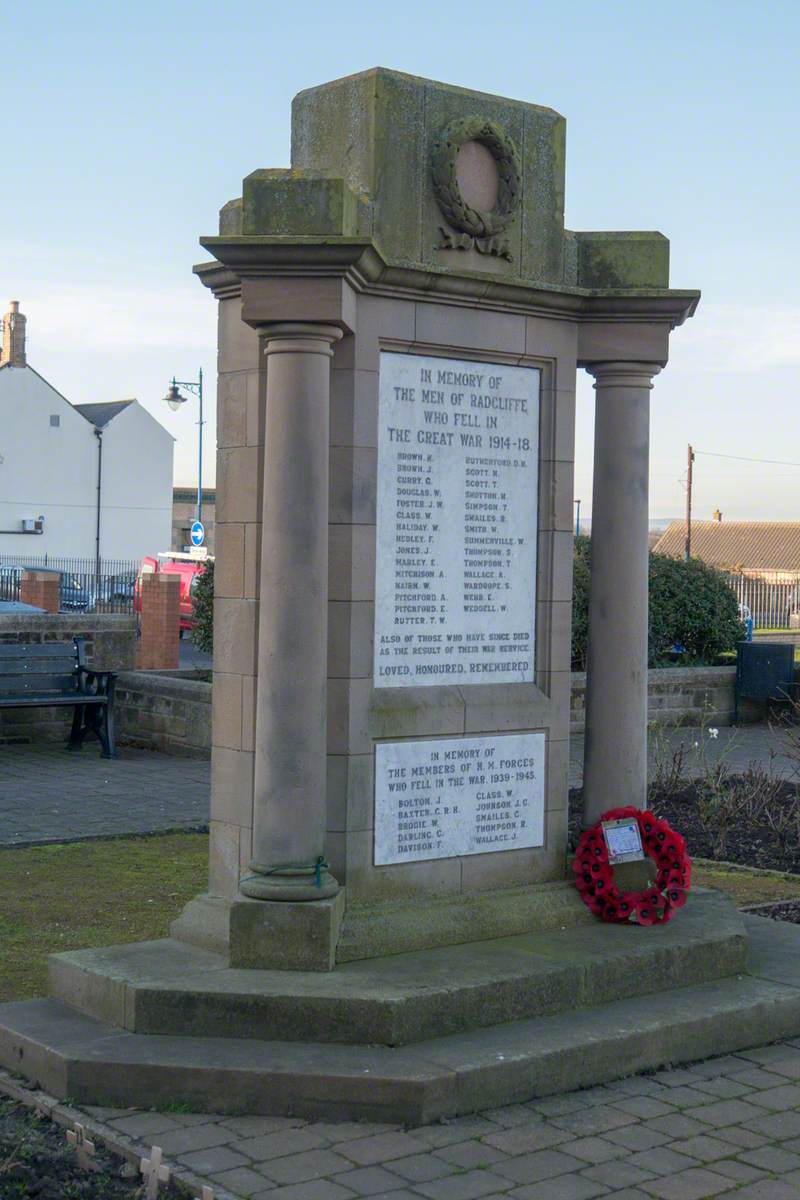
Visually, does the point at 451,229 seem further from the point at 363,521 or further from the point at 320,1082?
the point at 320,1082

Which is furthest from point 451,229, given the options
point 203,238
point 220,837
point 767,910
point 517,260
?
point 767,910

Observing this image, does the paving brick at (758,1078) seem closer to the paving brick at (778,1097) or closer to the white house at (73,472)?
the paving brick at (778,1097)

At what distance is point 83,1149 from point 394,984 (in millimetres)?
1280

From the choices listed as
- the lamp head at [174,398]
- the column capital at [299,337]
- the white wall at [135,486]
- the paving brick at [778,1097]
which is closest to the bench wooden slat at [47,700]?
the column capital at [299,337]

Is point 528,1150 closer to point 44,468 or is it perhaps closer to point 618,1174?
point 618,1174

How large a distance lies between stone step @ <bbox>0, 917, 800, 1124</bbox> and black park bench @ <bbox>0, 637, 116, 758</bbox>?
836cm

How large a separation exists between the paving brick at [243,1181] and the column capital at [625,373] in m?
3.80

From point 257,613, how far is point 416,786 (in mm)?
983

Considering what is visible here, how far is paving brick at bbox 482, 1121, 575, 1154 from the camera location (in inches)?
178

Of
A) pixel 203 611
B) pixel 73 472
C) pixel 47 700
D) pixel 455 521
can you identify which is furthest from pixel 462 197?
pixel 73 472

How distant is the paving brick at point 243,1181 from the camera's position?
4.14 metres

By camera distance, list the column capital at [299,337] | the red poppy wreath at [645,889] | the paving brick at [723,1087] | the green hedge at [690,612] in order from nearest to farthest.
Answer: the paving brick at [723,1087]
the column capital at [299,337]
the red poppy wreath at [645,889]
the green hedge at [690,612]

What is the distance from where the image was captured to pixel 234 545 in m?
5.95

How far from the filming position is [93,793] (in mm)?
11656
